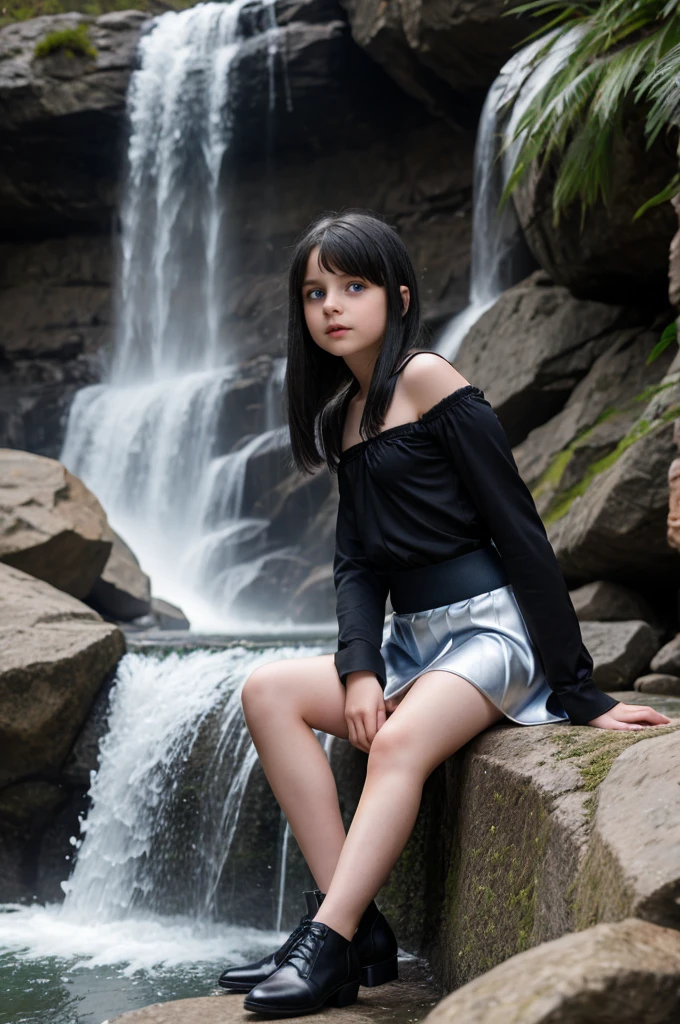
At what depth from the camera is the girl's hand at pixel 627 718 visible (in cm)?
210

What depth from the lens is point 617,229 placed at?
18.3ft

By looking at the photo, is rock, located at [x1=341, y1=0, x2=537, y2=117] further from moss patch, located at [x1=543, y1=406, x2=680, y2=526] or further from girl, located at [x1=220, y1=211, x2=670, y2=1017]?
girl, located at [x1=220, y1=211, x2=670, y2=1017]

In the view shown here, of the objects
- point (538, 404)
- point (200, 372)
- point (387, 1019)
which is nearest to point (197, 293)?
point (200, 372)

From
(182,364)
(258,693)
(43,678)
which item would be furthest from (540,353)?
(182,364)

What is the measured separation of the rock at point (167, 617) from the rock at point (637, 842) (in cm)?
619

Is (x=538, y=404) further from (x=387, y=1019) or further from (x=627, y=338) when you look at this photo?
(x=387, y=1019)

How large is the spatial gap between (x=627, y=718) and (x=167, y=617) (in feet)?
19.8

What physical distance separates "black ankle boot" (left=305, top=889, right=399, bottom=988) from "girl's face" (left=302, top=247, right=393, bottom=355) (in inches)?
52.1

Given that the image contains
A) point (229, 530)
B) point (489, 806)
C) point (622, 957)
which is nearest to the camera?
point (622, 957)

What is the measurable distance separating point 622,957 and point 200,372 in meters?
14.1

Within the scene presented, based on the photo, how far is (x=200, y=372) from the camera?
48.5 feet

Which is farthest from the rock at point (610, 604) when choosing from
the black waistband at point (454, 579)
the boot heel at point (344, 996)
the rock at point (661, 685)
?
the boot heel at point (344, 996)

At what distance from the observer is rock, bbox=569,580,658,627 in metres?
4.70

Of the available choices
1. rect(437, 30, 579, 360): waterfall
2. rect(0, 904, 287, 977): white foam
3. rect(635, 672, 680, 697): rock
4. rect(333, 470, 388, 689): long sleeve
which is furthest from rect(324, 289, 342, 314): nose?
rect(437, 30, 579, 360): waterfall
